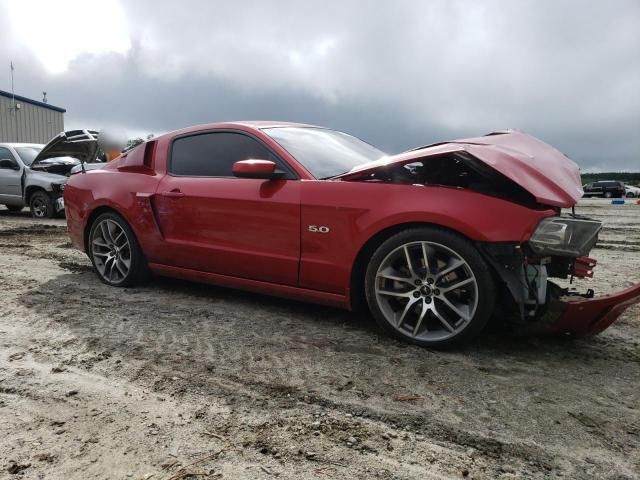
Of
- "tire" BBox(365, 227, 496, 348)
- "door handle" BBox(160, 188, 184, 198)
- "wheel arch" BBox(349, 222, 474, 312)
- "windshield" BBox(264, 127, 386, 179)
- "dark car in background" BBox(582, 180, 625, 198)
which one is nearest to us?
"tire" BBox(365, 227, 496, 348)

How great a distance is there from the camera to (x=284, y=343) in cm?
294

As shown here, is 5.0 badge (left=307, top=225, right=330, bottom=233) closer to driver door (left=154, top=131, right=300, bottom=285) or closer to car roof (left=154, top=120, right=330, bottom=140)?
driver door (left=154, top=131, right=300, bottom=285)

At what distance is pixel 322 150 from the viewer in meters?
3.71

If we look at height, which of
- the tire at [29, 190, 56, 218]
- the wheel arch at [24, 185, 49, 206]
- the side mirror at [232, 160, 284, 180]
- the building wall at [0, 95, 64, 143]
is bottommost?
the tire at [29, 190, 56, 218]

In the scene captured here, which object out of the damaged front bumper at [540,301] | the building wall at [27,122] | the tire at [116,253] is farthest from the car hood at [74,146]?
the building wall at [27,122]

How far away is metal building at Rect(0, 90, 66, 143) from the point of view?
86.1 ft

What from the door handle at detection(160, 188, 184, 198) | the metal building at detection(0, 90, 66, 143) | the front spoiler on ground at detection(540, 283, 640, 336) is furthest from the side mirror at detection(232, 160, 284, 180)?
the metal building at detection(0, 90, 66, 143)

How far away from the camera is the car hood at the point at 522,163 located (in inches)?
106

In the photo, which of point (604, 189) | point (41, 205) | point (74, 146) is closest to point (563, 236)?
point (74, 146)

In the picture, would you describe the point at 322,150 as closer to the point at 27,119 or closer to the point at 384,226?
the point at 384,226

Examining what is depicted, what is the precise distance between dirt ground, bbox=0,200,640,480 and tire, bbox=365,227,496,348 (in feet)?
0.43

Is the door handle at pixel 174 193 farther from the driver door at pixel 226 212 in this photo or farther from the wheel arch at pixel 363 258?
the wheel arch at pixel 363 258

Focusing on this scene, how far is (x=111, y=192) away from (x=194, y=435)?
298 centimetres

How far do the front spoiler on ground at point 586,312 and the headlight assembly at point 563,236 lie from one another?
0.28m
